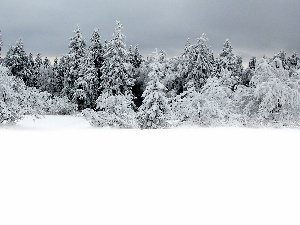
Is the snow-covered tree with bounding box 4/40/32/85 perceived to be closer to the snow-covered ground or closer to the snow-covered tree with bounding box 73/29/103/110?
the snow-covered tree with bounding box 73/29/103/110

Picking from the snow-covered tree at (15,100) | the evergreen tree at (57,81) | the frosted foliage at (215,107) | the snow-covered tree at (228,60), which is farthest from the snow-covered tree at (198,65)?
the snow-covered tree at (15,100)

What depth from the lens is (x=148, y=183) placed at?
5668 millimetres

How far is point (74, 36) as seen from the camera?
48.5 metres

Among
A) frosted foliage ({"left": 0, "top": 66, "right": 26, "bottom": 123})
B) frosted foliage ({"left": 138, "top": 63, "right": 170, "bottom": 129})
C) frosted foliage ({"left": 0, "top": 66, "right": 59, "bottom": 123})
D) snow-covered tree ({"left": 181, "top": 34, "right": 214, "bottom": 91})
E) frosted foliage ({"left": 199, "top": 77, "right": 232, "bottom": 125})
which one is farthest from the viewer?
snow-covered tree ({"left": 181, "top": 34, "right": 214, "bottom": 91})

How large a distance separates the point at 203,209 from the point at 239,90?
19595 mm

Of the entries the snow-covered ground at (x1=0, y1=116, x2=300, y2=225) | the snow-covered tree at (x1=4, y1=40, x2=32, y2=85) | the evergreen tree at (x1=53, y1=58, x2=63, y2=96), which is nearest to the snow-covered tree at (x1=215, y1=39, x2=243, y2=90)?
the evergreen tree at (x1=53, y1=58, x2=63, y2=96)

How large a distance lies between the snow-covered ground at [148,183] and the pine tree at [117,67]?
108 feet

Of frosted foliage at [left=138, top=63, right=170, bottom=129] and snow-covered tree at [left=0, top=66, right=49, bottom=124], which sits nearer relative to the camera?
snow-covered tree at [left=0, top=66, right=49, bottom=124]

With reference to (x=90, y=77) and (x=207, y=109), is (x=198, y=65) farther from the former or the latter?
(x=207, y=109)

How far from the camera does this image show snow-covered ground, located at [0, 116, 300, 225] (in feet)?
14.3

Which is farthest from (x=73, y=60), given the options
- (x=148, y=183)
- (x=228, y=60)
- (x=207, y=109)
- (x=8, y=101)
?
(x=148, y=183)

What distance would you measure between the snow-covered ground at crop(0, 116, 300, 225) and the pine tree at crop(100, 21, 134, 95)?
108 ft

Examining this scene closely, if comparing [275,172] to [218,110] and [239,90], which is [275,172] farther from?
[239,90]

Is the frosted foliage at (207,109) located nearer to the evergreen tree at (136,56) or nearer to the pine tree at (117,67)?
the pine tree at (117,67)
